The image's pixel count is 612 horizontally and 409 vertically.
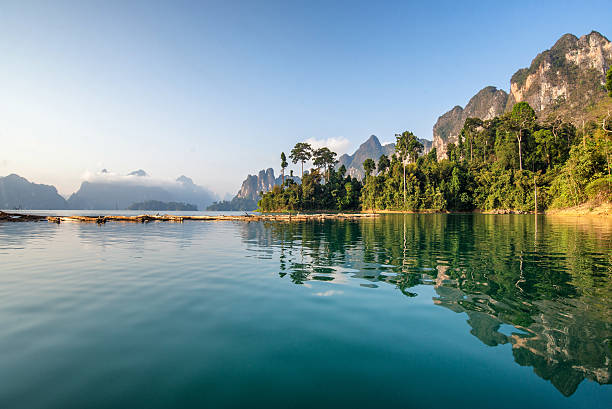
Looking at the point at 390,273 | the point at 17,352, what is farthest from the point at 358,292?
the point at 17,352

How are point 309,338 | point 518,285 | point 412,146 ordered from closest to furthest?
1. point 309,338
2. point 518,285
3. point 412,146

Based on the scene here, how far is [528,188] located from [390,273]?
3227 inches

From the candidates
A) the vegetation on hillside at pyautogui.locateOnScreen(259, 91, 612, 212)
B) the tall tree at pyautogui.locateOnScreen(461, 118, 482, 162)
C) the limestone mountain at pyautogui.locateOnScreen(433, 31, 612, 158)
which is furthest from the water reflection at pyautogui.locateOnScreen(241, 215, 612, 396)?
the limestone mountain at pyautogui.locateOnScreen(433, 31, 612, 158)

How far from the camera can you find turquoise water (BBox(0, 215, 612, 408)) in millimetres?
3703

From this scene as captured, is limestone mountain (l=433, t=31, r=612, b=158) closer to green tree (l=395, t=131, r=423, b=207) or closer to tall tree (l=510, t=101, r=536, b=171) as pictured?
tall tree (l=510, t=101, r=536, b=171)

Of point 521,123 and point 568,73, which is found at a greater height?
point 568,73

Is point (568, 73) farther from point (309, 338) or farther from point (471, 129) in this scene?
point (309, 338)

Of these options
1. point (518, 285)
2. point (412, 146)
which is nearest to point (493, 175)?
point (412, 146)

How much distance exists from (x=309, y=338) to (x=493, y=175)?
95442mm

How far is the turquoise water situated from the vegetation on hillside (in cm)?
5934

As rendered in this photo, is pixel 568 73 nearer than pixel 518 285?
No

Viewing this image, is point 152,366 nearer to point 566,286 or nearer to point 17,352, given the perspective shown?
point 17,352

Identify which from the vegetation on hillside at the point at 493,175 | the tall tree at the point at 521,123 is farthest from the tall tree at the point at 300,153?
the tall tree at the point at 521,123

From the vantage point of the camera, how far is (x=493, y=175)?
82.1m
